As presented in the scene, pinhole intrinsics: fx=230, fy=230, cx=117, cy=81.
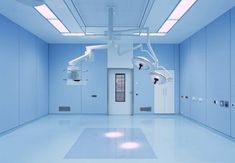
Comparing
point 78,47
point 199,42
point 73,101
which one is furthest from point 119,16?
point 73,101

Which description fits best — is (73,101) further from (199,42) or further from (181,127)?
(199,42)

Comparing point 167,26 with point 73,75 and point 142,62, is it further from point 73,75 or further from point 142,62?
point 73,75

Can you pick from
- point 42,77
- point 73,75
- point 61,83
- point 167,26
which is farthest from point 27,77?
point 73,75

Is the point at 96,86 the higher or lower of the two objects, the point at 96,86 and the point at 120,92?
the higher

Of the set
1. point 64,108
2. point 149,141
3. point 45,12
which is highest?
point 45,12

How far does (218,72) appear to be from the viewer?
625 centimetres

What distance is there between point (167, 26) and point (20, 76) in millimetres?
4894

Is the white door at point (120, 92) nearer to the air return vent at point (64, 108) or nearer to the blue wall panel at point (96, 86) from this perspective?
the blue wall panel at point (96, 86)

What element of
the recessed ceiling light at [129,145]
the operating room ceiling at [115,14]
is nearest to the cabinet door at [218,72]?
the operating room ceiling at [115,14]

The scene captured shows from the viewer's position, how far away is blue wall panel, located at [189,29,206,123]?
7379 mm

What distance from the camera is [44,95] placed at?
9.65 meters

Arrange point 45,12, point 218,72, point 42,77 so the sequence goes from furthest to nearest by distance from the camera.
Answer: point 42,77 < point 218,72 < point 45,12

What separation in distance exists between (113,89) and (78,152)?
6.05 meters

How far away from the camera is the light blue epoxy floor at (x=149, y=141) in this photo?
4.16m
